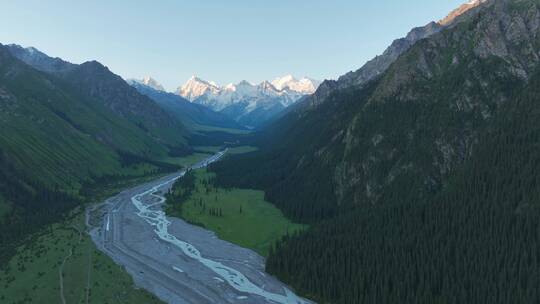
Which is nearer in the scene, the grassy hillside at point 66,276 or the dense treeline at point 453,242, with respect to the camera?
the dense treeline at point 453,242

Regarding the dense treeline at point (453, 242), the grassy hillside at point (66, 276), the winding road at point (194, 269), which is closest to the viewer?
the dense treeline at point (453, 242)

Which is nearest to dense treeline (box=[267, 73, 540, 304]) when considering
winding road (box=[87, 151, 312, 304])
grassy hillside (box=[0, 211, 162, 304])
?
winding road (box=[87, 151, 312, 304])

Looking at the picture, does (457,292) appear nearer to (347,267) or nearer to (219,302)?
(347,267)

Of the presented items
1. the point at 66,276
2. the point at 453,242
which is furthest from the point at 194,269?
the point at 453,242

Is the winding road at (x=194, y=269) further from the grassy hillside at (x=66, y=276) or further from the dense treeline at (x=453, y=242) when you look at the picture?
the dense treeline at (x=453, y=242)

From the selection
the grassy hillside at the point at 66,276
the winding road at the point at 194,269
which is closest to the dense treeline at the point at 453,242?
the winding road at the point at 194,269

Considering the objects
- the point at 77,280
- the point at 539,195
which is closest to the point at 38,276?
the point at 77,280

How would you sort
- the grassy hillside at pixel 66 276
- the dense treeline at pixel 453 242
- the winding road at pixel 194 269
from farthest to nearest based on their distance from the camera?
the winding road at pixel 194 269 < the grassy hillside at pixel 66 276 < the dense treeline at pixel 453 242

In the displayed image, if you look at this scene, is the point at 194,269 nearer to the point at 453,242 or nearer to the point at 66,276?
the point at 66,276

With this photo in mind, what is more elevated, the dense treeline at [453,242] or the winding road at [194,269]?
the dense treeline at [453,242]
